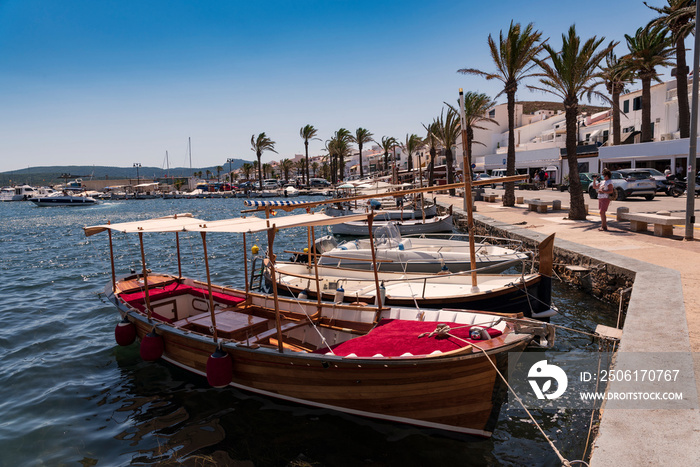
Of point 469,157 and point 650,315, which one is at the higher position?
point 469,157

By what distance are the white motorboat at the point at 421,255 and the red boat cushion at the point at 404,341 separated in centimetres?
548

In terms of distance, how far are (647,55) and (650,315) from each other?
38.4 m

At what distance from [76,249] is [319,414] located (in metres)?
29.1

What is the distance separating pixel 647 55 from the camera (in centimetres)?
3672

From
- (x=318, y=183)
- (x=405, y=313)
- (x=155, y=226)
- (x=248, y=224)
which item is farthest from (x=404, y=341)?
(x=318, y=183)

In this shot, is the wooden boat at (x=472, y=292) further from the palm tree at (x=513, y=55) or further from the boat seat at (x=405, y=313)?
the palm tree at (x=513, y=55)

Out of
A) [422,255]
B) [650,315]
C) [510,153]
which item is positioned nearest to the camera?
[650,315]

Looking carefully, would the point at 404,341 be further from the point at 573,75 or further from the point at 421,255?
the point at 573,75

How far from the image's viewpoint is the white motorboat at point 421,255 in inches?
569

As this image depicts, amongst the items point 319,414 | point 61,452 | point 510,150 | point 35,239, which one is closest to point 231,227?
point 319,414

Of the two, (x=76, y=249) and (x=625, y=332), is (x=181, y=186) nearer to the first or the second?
(x=76, y=249)

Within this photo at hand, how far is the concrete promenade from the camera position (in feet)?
14.2

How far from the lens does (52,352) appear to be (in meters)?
11.7

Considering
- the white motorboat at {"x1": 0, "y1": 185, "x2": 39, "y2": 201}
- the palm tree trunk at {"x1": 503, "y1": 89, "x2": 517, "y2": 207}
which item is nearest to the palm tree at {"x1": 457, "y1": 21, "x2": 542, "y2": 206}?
the palm tree trunk at {"x1": 503, "y1": 89, "x2": 517, "y2": 207}
